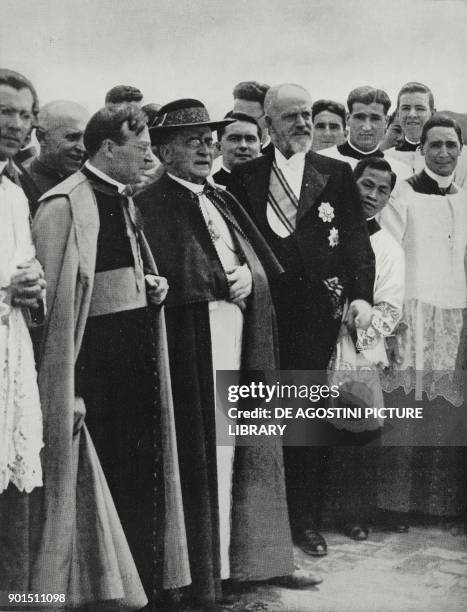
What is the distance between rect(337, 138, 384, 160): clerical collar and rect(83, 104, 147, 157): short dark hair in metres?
0.99

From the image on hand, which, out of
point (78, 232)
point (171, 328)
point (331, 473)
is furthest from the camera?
point (331, 473)

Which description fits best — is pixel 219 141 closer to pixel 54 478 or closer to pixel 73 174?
pixel 73 174

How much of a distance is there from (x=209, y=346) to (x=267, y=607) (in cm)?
120

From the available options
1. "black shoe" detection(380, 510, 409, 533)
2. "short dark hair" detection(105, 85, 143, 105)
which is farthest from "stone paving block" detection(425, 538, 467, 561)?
"short dark hair" detection(105, 85, 143, 105)

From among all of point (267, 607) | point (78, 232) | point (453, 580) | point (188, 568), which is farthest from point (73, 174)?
point (453, 580)

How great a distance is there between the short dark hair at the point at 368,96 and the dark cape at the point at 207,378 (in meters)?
0.78

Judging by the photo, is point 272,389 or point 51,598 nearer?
point 51,598

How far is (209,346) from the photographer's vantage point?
364cm

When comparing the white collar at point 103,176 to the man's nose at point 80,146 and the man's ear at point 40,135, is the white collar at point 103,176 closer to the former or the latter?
the man's nose at point 80,146

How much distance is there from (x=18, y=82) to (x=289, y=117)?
1220 millimetres

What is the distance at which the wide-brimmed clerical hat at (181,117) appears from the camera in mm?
3605

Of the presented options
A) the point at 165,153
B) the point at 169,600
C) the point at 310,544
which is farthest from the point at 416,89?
the point at 169,600

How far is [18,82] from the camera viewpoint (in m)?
3.55

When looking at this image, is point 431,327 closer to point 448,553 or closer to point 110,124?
point 448,553
